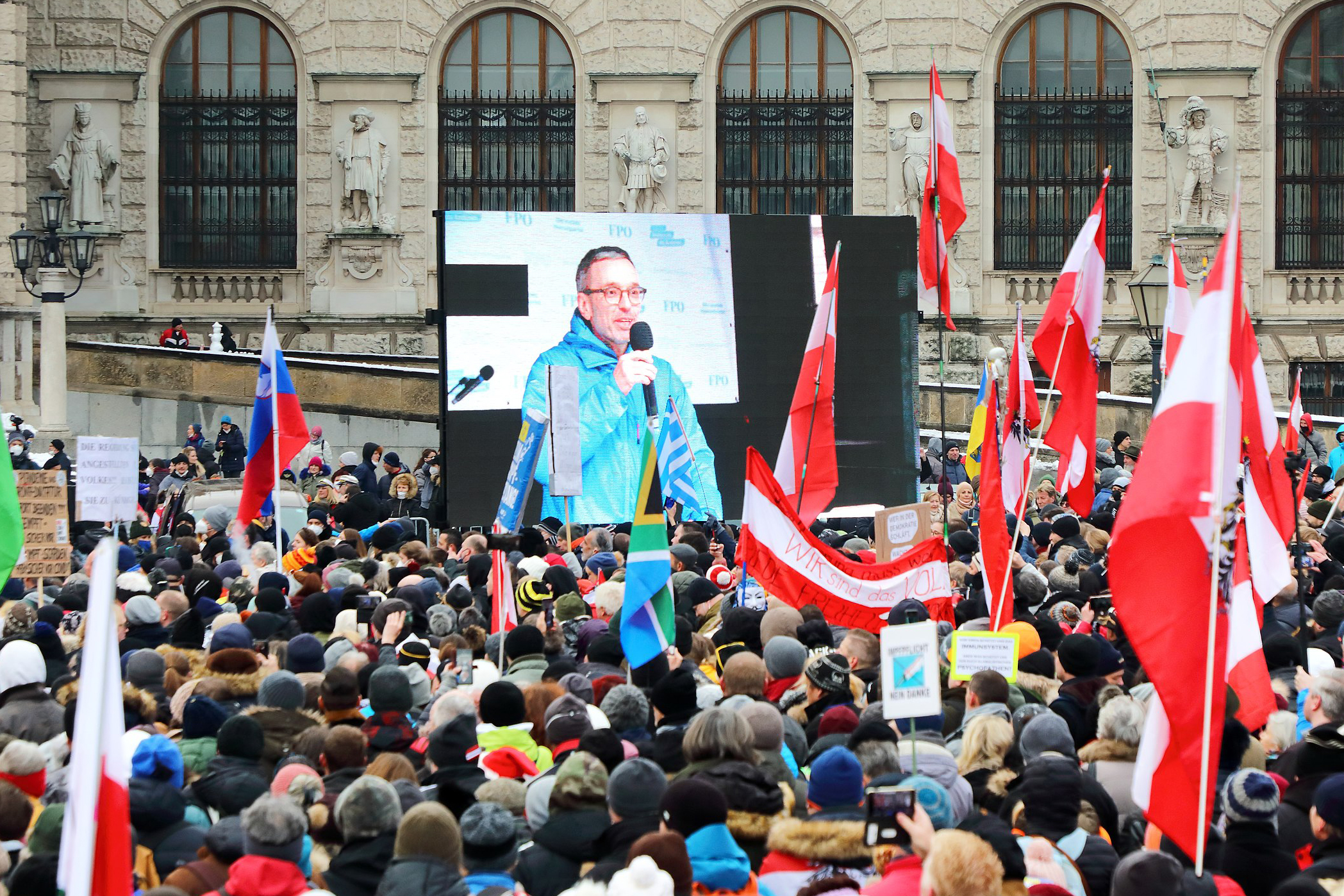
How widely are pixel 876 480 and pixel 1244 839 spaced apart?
12.1 m

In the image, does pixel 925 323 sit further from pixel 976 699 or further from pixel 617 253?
pixel 976 699

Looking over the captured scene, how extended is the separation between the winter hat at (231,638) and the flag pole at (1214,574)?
14.2 ft

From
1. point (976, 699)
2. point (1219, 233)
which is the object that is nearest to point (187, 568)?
point (976, 699)

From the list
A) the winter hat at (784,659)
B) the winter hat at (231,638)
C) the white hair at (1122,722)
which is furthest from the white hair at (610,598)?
the white hair at (1122,722)

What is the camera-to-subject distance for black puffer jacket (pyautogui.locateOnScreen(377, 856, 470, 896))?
5.30 metres

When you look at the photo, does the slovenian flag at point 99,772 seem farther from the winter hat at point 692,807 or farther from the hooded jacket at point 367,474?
the hooded jacket at point 367,474

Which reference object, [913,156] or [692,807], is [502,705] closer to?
[692,807]

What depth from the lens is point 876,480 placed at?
17859 mm

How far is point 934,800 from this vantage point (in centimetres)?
586

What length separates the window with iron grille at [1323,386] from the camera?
2995 centimetres

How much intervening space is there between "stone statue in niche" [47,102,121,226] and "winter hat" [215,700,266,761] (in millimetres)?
24369

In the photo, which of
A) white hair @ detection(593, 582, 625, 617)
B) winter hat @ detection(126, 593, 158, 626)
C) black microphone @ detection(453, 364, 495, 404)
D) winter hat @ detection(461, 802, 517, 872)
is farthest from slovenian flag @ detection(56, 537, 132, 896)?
black microphone @ detection(453, 364, 495, 404)

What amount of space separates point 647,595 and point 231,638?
1851mm

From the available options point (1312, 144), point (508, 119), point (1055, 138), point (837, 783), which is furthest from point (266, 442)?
point (1312, 144)
